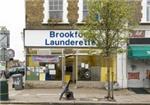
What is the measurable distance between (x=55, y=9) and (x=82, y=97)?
28.5 feet

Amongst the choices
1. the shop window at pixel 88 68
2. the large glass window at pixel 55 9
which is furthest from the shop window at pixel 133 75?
the large glass window at pixel 55 9

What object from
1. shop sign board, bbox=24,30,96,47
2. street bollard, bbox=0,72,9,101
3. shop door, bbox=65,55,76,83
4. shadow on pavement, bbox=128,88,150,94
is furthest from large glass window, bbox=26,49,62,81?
street bollard, bbox=0,72,9,101

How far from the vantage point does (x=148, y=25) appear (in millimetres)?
33406

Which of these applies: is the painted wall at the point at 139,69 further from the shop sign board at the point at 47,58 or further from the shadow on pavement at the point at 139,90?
the shop sign board at the point at 47,58

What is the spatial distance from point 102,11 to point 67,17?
26.6ft

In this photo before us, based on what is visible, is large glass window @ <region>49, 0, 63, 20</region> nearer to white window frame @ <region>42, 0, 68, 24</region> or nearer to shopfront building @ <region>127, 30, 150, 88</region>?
white window frame @ <region>42, 0, 68, 24</region>

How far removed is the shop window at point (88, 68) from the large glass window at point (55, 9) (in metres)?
3.35

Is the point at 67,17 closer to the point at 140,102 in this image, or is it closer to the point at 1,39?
the point at 1,39

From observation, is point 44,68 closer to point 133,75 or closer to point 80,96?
point 133,75

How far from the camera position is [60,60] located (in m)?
34.0

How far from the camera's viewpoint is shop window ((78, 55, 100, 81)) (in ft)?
111

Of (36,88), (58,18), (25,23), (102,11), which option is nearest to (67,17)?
(58,18)

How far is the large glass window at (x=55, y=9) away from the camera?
34000 mm

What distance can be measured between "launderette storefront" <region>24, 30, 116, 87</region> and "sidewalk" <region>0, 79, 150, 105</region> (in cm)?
130
